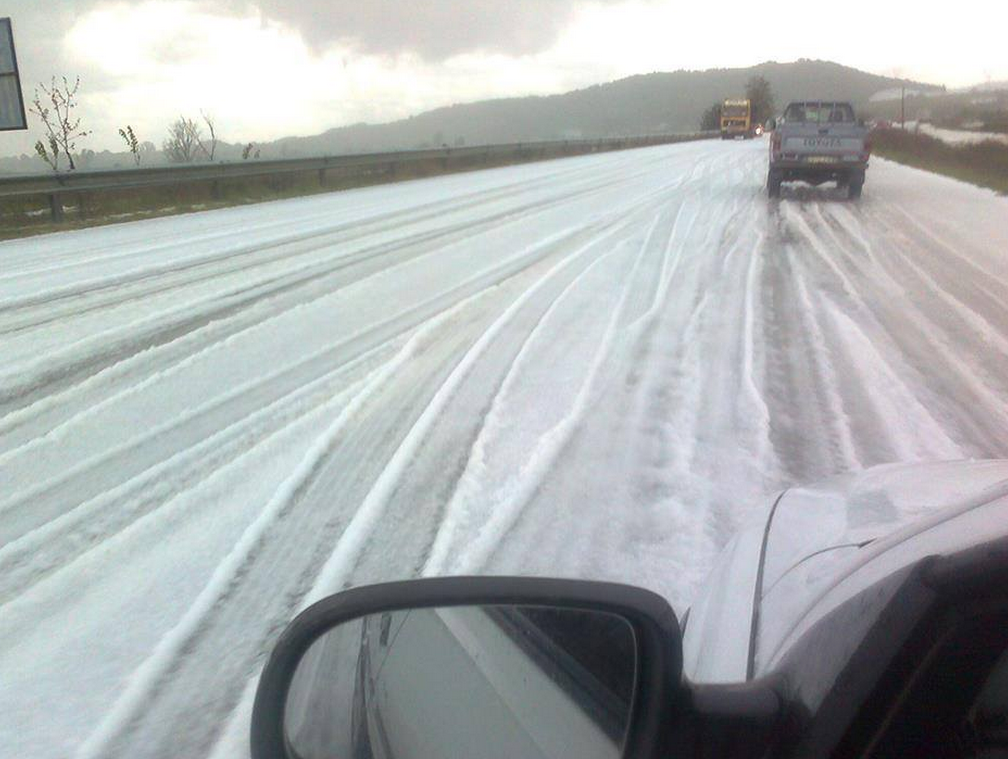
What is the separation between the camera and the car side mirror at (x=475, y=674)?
163 cm

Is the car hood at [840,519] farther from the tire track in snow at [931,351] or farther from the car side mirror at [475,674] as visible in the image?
the tire track in snow at [931,351]

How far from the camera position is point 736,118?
65.1 meters

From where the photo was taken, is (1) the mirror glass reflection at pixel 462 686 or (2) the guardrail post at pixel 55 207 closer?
(1) the mirror glass reflection at pixel 462 686

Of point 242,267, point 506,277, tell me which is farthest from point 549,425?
point 242,267

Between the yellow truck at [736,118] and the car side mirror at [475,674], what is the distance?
6716cm

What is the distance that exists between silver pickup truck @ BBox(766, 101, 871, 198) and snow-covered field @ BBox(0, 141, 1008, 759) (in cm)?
753

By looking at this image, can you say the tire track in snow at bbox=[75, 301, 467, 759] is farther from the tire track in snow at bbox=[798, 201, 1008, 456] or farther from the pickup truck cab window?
the pickup truck cab window

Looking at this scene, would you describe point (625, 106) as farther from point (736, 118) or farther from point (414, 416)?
point (414, 416)

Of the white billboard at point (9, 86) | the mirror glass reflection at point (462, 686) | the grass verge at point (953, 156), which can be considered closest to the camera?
the mirror glass reflection at point (462, 686)

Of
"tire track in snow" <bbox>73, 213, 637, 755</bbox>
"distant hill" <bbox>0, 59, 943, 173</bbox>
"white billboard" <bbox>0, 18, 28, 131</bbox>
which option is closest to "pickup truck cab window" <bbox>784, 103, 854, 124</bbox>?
"white billboard" <bbox>0, 18, 28, 131</bbox>

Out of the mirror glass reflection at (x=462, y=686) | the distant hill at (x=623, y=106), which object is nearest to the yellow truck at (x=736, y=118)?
the distant hill at (x=623, y=106)

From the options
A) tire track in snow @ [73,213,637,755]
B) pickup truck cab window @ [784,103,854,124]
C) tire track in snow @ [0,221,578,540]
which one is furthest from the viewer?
pickup truck cab window @ [784,103,854,124]

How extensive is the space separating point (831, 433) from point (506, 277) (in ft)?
18.0

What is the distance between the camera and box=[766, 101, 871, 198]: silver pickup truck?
19.8 metres
